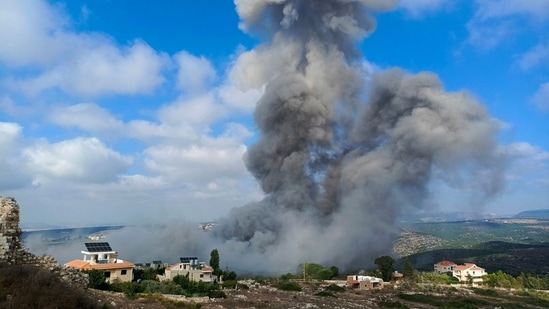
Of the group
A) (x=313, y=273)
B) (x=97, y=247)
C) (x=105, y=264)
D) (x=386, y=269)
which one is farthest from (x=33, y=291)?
(x=386, y=269)

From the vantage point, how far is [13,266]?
1062 centimetres

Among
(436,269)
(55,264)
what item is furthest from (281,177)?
(55,264)

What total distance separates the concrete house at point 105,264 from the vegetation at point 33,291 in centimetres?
2298

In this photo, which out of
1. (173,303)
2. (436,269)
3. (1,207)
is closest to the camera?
(1,207)

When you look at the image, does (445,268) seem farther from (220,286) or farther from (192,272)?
(192,272)

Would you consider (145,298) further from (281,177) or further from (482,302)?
(281,177)

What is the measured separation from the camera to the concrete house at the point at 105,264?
32781 mm

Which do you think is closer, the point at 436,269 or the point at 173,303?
the point at 173,303

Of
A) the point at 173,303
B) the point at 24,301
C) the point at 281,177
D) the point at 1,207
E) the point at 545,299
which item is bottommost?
the point at 545,299

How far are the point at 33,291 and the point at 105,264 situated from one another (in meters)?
26.4

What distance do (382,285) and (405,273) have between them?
7.61 metres

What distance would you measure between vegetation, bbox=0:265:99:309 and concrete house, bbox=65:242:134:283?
→ 23.0 meters

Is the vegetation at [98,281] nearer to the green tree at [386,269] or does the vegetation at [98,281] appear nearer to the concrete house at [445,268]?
the green tree at [386,269]

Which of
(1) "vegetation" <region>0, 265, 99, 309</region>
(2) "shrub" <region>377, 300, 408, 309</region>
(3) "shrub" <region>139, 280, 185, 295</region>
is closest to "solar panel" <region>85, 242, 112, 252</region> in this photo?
(3) "shrub" <region>139, 280, 185, 295</region>
